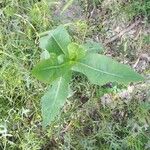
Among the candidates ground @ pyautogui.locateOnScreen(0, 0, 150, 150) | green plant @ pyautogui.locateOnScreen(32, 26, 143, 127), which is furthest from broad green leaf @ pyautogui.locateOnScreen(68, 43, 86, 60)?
ground @ pyautogui.locateOnScreen(0, 0, 150, 150)

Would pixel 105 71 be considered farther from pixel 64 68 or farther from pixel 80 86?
pixel 80 86

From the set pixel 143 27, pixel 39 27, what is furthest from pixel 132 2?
pixel 39 27

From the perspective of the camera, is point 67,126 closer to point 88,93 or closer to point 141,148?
point 88,93

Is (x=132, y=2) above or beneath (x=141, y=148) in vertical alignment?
above

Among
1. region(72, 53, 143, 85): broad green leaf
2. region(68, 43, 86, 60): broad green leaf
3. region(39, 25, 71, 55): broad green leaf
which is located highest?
region(39, 25, 71, 55): broad green leaf

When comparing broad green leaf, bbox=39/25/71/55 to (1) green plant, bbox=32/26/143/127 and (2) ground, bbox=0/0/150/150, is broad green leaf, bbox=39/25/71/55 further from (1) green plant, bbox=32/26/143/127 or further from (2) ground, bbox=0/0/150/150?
(2) ground, bbox=0/0/150/150

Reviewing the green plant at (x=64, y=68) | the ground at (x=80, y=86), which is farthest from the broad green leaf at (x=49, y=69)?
the ground at (x=80, y=86)

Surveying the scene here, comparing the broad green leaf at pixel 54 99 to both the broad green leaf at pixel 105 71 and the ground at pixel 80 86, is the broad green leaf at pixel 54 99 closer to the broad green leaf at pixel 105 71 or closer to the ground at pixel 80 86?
the broad green leaf at pixel 105 71
